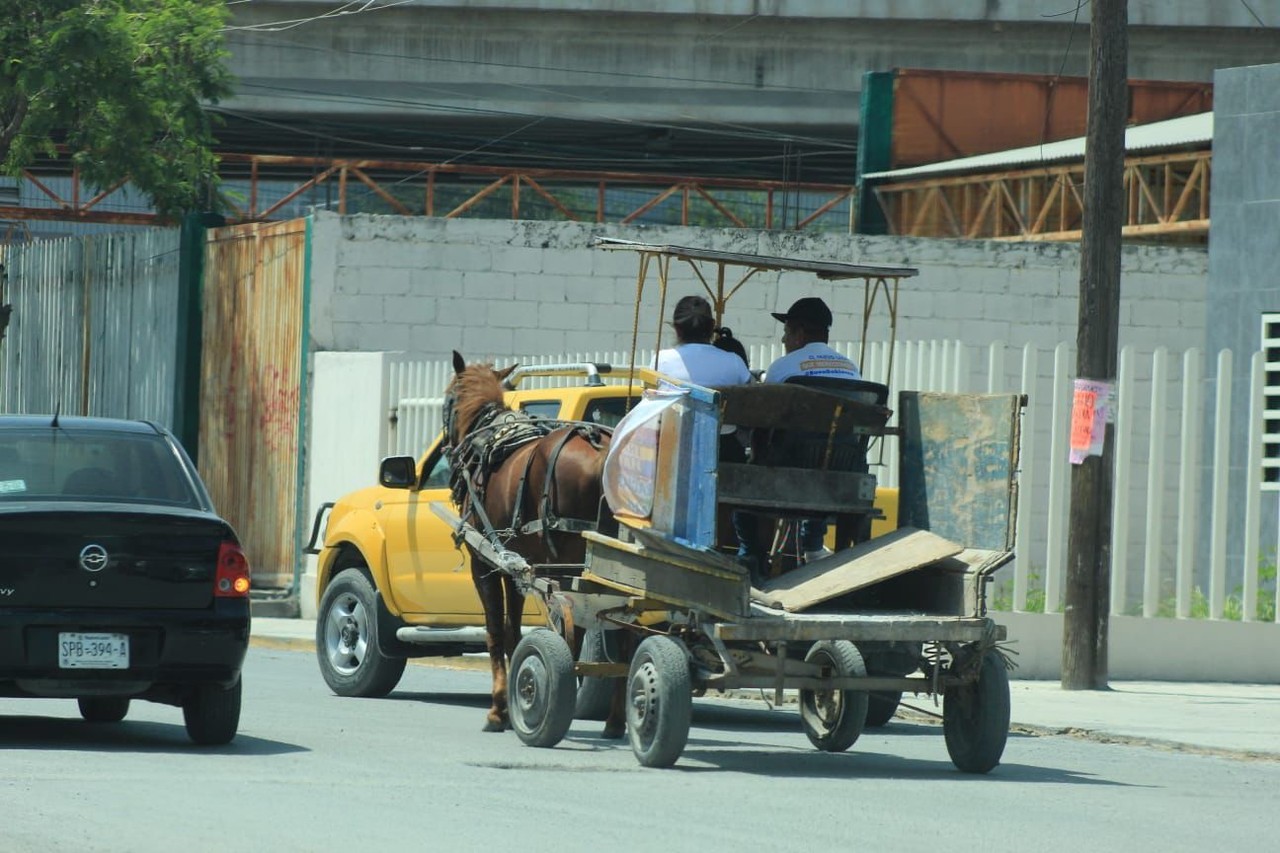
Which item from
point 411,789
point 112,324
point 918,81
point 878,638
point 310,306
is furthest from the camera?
point 918,81

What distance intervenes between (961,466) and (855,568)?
2.71ft

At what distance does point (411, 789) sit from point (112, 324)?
19.5 meters

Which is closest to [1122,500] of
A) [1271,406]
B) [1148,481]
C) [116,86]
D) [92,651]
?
[1148,481]

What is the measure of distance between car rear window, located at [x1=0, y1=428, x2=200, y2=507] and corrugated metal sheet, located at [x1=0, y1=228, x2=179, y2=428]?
1470cm

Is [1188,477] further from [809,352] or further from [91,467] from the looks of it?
[91,467]

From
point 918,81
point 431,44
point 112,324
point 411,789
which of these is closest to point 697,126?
point 431,44

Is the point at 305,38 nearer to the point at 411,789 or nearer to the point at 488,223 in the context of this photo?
the point at 488,223

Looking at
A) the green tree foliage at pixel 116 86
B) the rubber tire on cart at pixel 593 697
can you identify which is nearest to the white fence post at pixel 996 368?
the rubber tire on cart at pixel 593 697

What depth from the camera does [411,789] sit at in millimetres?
9742

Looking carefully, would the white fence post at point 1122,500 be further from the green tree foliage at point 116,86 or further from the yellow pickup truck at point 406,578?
the green tree foliage at point 116,86

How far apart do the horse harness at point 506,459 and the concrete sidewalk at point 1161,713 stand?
3466mm

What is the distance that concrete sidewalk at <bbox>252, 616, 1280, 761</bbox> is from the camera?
43.1ft

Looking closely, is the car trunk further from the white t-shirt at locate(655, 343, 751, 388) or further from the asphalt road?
the white t-shirt at locate(655, 343, 751, 388)

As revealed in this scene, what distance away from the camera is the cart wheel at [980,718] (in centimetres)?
1075
